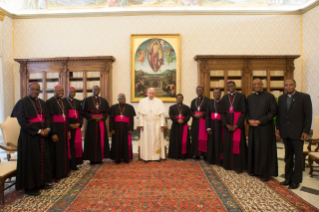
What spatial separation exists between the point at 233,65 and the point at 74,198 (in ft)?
24.2

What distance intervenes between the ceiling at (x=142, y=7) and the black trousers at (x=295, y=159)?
22.4 ft

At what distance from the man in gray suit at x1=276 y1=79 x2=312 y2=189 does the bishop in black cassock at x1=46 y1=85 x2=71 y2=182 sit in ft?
13.9

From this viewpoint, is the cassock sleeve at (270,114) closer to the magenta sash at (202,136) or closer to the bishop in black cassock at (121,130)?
the magenta sash at (202,136)

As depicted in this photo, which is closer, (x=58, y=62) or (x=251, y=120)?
(x=251, y=120)

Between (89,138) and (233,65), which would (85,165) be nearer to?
(89,138)

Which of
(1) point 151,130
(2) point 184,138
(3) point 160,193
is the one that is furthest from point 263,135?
(1) point 151,130

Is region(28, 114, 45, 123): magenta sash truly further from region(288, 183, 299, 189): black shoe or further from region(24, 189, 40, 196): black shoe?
region(288, 183, 299, 189): black shoe

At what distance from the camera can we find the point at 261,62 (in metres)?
8.16

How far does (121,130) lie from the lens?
17.2 ft

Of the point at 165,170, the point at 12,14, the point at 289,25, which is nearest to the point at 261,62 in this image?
the point at 289,25

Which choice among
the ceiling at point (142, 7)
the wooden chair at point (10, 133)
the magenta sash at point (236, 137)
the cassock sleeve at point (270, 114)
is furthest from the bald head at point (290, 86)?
the ceiling at point (142, 7)

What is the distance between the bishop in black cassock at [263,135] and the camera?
394cm

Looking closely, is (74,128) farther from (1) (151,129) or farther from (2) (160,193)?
(2) (160,193)

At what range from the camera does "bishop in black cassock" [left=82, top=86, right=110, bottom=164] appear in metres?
5.04
